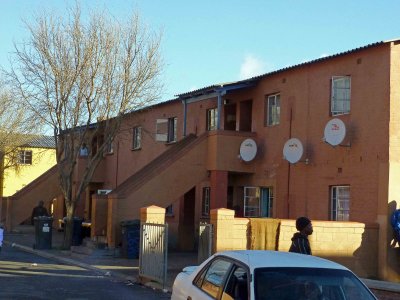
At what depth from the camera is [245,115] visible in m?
25.3

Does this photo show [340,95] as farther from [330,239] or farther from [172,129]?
[172,129]

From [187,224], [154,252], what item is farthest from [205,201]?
[154,252]

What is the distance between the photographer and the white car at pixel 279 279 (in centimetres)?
623

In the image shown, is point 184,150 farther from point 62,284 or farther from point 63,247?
point 62,284

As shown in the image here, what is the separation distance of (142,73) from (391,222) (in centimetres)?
1152

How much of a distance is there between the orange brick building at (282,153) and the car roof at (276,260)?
11627 millimetres

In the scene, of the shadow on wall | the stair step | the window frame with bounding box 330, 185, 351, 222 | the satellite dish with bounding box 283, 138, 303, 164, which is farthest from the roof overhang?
the shadow on wall

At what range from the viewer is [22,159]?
54031mm

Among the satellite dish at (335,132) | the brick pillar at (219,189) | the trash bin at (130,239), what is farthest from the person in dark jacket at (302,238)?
the brick pillar at (219,189)

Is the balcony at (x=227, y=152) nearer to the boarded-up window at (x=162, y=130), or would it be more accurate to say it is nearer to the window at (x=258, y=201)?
the window at (x=258, y=201)

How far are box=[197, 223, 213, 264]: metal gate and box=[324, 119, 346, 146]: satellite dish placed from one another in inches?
201

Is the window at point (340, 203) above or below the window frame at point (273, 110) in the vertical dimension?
below

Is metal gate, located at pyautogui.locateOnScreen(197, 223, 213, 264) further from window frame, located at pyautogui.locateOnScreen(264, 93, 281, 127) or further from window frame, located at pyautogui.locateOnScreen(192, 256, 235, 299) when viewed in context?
window frame, located at pyautogui.locateOnScreen(192, 256, 235, 299)

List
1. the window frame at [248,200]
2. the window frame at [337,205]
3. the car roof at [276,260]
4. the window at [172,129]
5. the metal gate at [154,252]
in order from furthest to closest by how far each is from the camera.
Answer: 1. the window at [172,129]
2. the window frame at [248,200]
3. the window frame at [337,205]
4. the metal gate at [154,252]
5. the car roof at [276,260]
